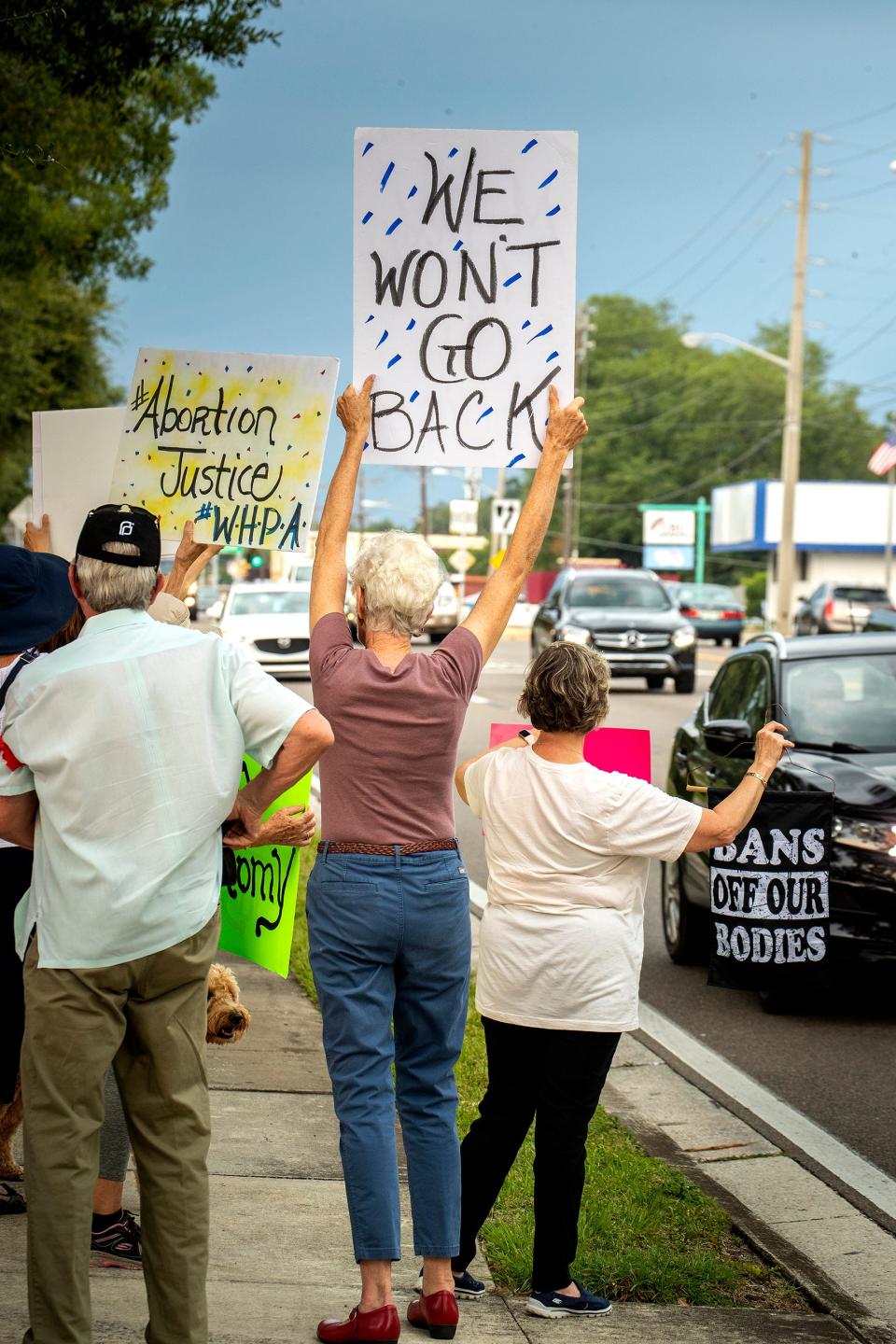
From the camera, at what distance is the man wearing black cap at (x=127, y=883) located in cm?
341

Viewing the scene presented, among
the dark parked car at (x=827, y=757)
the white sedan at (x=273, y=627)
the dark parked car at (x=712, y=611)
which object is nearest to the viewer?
the dark parked car at (x=827, y=757)

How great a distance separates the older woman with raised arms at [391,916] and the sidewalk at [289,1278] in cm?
22

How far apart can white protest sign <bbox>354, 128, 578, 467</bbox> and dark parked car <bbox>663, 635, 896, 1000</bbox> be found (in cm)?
261

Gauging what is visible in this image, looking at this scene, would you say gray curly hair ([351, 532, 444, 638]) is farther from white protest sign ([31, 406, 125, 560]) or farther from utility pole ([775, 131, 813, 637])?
utility pole ([775, 131, 813, 637])

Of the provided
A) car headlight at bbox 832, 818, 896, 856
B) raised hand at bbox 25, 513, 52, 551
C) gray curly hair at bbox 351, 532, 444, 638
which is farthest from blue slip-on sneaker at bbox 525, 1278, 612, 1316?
car headlight at bbox 832, 818, 896, 856

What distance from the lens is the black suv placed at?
87.5 feet

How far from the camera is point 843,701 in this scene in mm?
8430

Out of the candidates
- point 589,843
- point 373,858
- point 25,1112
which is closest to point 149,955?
point 25,1112

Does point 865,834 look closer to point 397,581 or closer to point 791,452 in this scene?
point 397,581

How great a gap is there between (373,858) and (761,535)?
67045 millimetres

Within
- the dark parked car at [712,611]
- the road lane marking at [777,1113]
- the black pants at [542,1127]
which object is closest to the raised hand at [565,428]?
the black pants at [542,1127]

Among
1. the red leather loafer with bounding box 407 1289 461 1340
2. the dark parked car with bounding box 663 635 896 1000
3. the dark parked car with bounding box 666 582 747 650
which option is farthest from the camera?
the dark parked car with bounding box 666 582 747 650

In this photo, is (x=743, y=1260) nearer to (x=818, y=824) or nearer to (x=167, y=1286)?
(x=818, y=824)

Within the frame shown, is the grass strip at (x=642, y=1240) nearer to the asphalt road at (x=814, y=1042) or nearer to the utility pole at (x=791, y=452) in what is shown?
the asphalt road at (x=814, y=1042)
